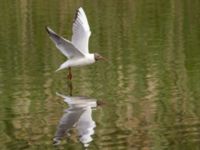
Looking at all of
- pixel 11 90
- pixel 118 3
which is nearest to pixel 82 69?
pixel 11 90

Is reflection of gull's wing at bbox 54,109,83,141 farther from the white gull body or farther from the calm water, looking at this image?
the white gull body

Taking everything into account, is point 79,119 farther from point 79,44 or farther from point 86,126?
point 79,44

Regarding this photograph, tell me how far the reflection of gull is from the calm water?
15 millimetres

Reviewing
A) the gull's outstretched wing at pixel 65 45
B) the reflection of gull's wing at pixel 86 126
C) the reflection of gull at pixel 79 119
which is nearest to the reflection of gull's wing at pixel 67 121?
the reflection of gull at pixel 79 119

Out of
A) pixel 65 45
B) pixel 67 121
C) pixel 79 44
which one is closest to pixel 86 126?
pixel 67 121

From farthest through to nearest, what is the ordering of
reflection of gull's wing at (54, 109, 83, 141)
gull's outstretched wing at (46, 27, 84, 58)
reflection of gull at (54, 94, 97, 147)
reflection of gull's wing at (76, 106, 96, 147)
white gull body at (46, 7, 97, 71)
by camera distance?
white gull body at (46, 7, 97, 71) < gull's outstretched wing at (46, 27, 84, 58) < reflection of gull's wing at (54, 109, 83, 141) < reflection of gull at (54, 94, 97, 147) < reflection of gull's wing at (76, 106, 96, 147)

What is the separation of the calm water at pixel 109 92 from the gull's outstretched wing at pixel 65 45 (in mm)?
661

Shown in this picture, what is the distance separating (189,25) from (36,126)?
15.7 m

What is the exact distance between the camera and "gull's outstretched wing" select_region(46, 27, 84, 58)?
14.8 metres

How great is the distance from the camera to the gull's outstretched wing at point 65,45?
48.4 ft

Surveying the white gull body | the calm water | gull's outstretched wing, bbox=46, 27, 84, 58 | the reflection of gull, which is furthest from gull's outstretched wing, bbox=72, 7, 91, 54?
the reflection of gull

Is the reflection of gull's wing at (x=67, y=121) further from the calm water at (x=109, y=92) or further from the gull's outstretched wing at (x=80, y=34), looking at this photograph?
the gull's outstretched wing at (x=80, y=34)

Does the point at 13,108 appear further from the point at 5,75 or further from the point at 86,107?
the point at 5,75

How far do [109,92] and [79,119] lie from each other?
2158 mm
